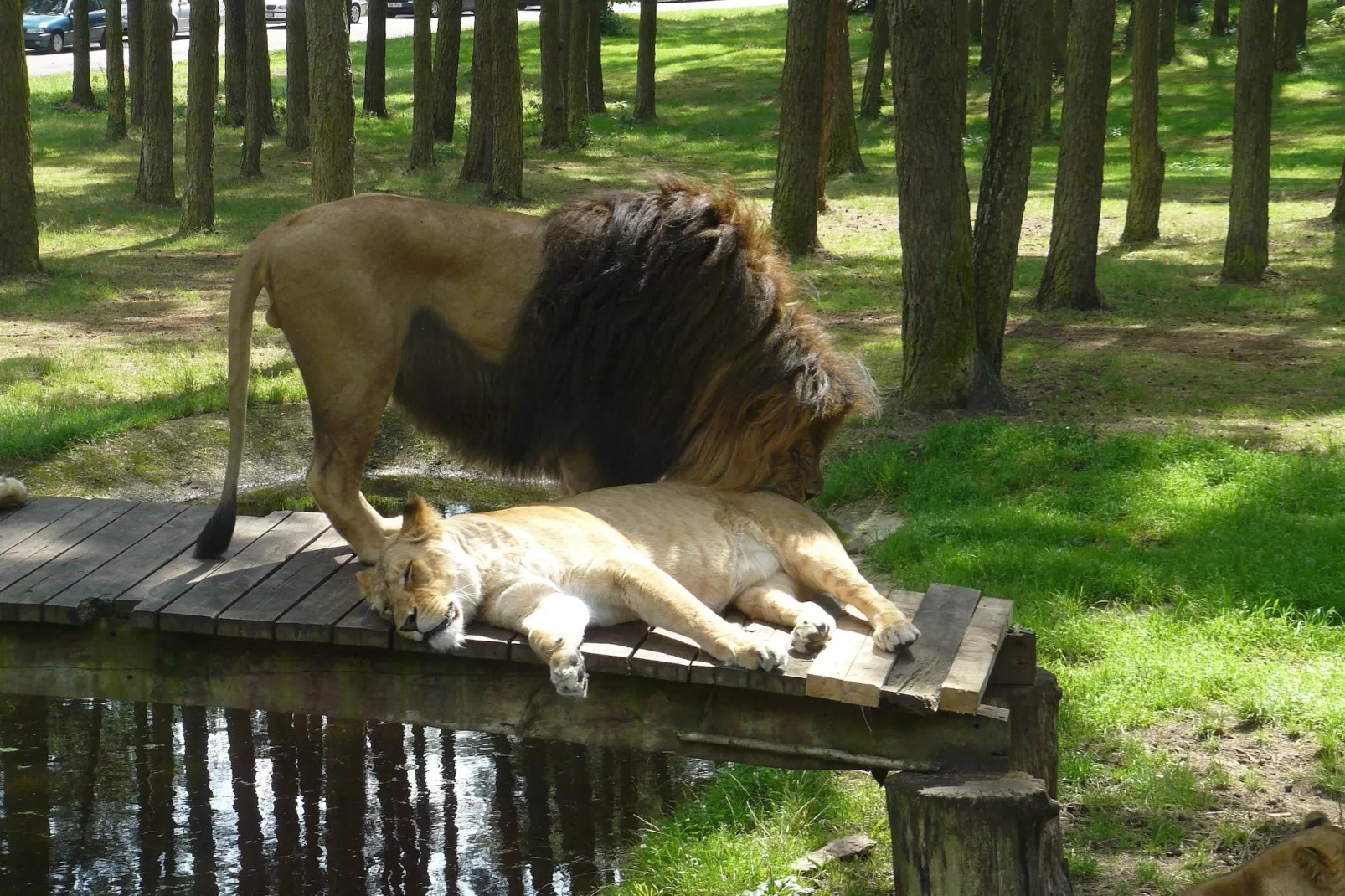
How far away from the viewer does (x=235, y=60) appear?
69.9ft

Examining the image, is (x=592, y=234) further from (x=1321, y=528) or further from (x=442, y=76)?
(x=442, y=76)

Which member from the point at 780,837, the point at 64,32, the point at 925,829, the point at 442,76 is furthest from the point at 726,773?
the point at 64,32

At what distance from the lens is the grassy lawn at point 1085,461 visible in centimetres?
468

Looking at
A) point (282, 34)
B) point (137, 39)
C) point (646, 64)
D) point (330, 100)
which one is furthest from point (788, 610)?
point (282, 34)

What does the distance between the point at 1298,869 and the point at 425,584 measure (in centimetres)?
240

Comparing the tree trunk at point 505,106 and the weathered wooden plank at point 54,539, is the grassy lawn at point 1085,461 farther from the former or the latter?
the weathered wooden plank at point 54,539

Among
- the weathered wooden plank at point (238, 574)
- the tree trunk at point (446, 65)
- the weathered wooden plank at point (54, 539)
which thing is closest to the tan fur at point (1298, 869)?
the weathered wooden plank at point (238, 574)

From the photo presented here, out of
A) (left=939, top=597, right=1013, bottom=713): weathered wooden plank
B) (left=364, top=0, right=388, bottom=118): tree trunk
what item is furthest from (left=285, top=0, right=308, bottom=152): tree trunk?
(left=939, top=597, right=1013, bottom=713): weathered wooden plank

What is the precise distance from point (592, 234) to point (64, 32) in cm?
3417

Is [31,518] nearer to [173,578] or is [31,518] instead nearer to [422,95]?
[173,578]

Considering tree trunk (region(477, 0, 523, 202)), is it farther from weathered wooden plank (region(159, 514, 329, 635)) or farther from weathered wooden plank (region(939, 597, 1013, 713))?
weathered wooden plank (region(939, 597, 1013, 713))

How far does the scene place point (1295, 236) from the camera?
15852 millimetres

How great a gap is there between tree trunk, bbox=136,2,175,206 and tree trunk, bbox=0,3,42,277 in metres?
3.07

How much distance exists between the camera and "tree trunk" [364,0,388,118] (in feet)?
74.7
